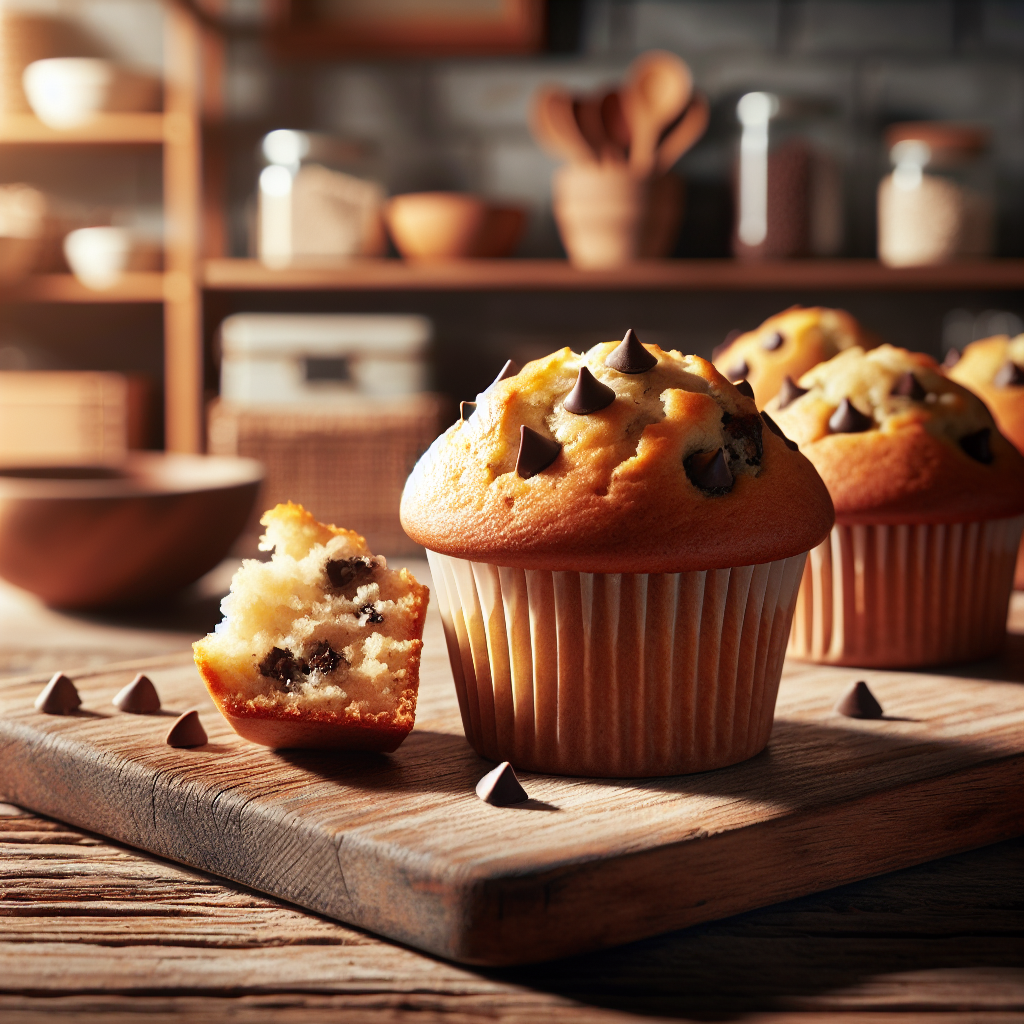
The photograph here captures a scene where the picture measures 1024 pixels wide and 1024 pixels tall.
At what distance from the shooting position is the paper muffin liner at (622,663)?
994mm

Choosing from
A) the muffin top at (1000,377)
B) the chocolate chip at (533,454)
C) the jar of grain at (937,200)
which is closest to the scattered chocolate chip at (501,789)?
the chocolate chip at (533,454)

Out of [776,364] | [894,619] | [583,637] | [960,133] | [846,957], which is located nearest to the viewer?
[846,957]

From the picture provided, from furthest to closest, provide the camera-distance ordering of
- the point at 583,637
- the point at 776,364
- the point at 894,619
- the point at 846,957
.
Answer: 1. the point at 776,364
2. the point at 894,619
3. the point at 583,637
4. the point at 846,957

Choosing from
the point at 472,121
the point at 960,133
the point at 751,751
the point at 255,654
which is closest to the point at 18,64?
the point at 472,121

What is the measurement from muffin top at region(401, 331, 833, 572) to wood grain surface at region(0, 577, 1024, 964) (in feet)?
0.56

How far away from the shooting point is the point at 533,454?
3.16ft

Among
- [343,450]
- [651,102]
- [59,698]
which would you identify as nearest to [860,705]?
[59,698]

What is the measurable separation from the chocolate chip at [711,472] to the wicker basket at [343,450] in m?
1.77

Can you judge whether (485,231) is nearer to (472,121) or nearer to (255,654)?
(472,121)

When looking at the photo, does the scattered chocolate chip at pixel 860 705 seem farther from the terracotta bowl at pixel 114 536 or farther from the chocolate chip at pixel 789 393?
the terracotta bowl at pixel 114 536

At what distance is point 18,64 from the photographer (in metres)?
3.09

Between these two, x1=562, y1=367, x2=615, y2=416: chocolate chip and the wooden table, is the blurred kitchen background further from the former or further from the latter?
the wooden table

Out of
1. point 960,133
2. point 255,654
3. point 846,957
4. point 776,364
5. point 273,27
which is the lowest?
point 846,957

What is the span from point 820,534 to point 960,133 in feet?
6.54
